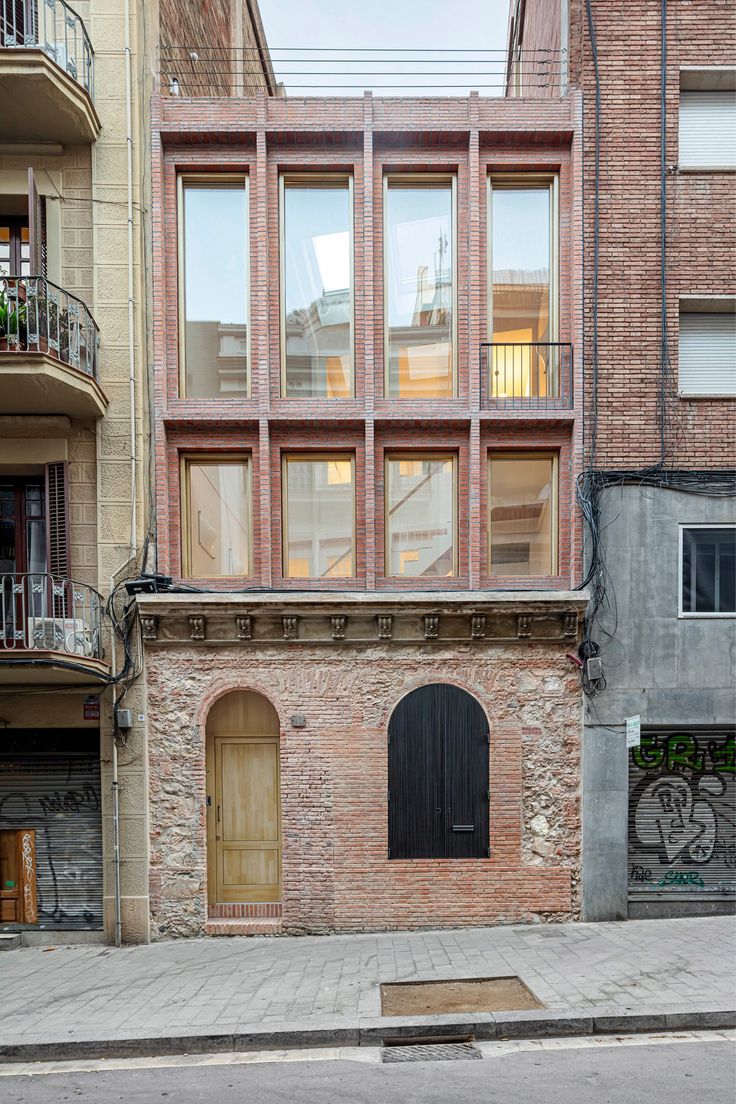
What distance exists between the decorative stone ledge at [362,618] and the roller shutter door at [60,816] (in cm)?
205

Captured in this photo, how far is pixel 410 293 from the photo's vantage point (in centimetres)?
1000

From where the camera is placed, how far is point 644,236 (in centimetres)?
972

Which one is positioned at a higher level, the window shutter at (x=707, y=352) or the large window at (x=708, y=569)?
the window shutter at (x=707, y=352)

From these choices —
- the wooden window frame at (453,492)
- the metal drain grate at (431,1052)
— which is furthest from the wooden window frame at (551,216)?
the metal drain grate at (431,1052)

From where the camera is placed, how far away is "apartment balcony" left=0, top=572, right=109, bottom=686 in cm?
840

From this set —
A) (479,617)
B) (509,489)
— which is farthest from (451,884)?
(509,489)

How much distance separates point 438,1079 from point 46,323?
905cm

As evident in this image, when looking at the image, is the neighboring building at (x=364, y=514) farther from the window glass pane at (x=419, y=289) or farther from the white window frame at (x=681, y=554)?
the white window frame at (x=681, y=554)

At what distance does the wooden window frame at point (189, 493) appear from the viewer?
9820 mm

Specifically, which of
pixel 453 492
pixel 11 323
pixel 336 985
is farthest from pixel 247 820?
pixel 11 323

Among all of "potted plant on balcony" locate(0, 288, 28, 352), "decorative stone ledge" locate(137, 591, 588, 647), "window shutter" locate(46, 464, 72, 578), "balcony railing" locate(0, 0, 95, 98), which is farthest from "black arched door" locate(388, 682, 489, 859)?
"balcony railing" locate(0, 0, 95, 98)

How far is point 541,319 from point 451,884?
792cm

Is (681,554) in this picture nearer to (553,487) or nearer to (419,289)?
(553,487)

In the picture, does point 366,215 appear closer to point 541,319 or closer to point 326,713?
point 541,319
